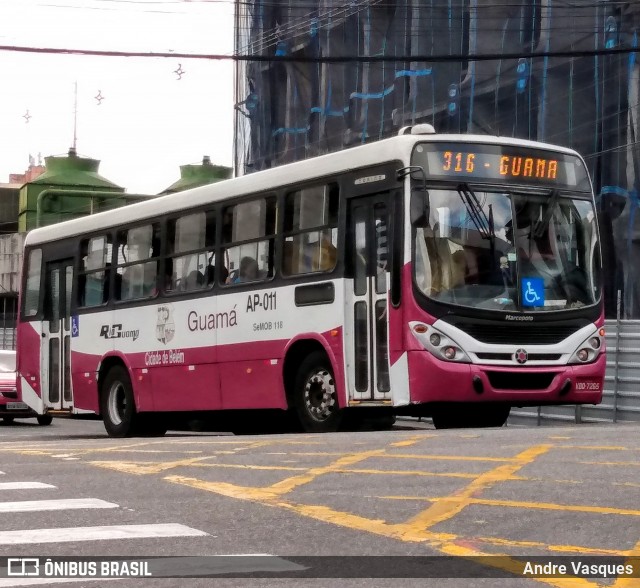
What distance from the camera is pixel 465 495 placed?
9.62 metres

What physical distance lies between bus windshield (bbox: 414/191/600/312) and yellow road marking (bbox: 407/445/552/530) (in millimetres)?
3989

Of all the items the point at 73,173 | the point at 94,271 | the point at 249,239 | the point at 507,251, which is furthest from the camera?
the point at 73,173

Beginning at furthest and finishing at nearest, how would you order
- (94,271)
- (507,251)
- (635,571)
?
(94,271) → (507,251) → (635,571)

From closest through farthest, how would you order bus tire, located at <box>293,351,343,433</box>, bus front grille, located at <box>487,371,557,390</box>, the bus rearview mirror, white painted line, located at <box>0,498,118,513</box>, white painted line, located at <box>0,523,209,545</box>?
1. white painted line, located at <box>0,523,209,545</box>
2. white painted line, located at <box>0,498,118,513</box>
3. the bus rearview mirror
4. bus front grille, located at <box>487,371,557,390</box>
5. bus tire, located at <box>293,351,343,433</box>

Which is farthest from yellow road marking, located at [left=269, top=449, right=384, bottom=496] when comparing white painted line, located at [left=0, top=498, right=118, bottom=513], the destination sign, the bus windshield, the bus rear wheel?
the destination sign

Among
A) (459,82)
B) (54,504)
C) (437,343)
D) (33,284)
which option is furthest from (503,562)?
(459,82)

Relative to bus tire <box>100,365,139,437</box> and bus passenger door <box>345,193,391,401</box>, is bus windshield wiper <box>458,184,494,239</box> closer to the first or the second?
bus passenger door <box>345,193,391,401</box>

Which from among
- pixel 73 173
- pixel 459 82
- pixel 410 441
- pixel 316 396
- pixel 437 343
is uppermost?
pixel 73 173

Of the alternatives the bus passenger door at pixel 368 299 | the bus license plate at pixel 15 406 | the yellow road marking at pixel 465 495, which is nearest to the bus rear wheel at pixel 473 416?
the bus passenger door at pixel 368 299

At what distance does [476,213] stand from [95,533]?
9092 millimetres

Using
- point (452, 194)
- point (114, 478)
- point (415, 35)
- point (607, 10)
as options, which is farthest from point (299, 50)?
point (114, 478)

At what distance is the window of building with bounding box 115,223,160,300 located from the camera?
2072cm

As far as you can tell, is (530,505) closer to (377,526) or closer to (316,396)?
(377,526)

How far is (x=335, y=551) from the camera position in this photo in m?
7.52
